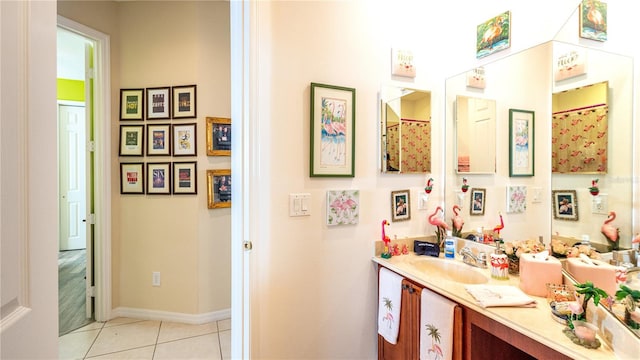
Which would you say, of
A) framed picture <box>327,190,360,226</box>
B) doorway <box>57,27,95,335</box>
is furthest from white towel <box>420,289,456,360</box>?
doorway <box>57,27,95,335</box>

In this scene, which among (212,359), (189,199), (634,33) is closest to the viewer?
(634,33)

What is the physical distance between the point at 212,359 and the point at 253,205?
4.37 ft

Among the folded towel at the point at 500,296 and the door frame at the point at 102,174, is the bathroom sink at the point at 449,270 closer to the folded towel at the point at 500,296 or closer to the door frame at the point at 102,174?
the folded towel at the point at 500,296

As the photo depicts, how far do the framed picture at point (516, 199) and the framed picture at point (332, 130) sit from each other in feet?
2.95

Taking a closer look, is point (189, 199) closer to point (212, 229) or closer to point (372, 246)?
point (212, 229)

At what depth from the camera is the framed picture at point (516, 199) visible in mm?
1495

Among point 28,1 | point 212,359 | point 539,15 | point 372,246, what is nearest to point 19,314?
point 28,1

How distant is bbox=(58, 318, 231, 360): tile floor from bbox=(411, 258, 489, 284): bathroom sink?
5.05 feet

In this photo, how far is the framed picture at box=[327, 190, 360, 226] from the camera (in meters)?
→ 1.61

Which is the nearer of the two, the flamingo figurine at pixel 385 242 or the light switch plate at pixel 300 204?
the light switch plate at pixel 300 204

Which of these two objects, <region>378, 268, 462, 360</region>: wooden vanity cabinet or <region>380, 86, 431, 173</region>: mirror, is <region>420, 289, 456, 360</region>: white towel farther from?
<region>380, 86, 431, 173</region>: mirror

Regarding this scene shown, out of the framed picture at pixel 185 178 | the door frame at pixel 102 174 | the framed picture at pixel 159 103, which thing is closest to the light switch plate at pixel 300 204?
the framed picture at pixel 185 178

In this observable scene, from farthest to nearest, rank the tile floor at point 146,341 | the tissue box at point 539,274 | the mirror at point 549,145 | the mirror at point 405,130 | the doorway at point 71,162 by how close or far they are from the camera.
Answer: the doorway at point 71,162, the tile floor at point 146,341, the mirror at point 405,130, the tissue box at point 539,274, the mirror at point 549,145

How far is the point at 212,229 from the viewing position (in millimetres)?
2473
